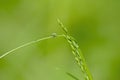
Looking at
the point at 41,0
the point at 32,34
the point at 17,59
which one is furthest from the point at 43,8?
the point at 17,59

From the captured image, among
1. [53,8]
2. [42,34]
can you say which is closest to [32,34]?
[42,34]

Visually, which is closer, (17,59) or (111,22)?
(17,59)

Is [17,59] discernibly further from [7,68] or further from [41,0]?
[41,0]

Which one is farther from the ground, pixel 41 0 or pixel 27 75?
pixel 41 0

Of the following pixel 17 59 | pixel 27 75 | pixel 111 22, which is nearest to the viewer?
pixel 27 75

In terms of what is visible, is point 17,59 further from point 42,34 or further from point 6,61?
point 42,34

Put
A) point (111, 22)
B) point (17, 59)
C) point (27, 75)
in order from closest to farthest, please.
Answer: point (27, 75) → point (17, 59) → point (111, 22)

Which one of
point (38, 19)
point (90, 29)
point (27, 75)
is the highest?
point (38, 19)
